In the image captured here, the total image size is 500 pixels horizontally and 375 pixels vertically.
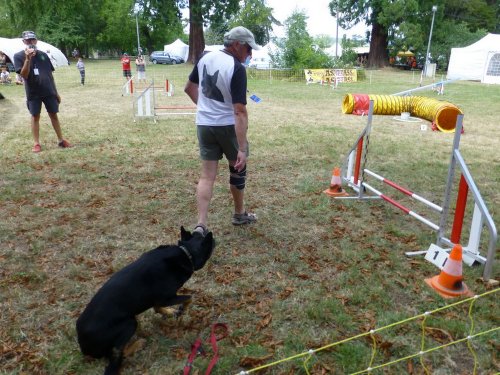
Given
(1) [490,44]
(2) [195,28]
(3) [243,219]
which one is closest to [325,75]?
(1) [490,44]

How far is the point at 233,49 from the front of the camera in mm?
3336

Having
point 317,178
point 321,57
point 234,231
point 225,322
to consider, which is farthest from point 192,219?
point 321,57

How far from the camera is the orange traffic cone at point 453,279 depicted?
9.75ft

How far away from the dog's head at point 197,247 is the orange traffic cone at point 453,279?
176 centimetres

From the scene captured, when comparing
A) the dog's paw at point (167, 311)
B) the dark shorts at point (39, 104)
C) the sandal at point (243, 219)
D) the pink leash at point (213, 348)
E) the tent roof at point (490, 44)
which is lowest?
the pink leash at point (213, 348)

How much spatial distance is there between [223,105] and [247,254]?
4.34 ft

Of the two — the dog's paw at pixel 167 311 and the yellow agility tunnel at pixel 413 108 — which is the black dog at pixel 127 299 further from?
the yellow agility tunnel at pixel 413 108

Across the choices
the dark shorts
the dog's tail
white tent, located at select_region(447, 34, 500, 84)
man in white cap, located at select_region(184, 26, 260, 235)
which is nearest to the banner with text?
white tent, located at select_region(447, 34, 500, 84)

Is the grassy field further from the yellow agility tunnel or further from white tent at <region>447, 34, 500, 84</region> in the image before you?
white tent at <region>447, 34, 500, 84</region>

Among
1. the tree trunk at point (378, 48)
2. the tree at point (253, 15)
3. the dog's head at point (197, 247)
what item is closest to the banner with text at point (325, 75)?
the tree trunk at point (378, 48)

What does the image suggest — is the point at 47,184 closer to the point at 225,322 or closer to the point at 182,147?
the point at 182,147

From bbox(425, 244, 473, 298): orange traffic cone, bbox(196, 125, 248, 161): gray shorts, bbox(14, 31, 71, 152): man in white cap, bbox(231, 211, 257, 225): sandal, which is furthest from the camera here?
bbox(14, 31, 71, 152): man in white cap

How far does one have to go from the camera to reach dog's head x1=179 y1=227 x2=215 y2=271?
8.61 feet

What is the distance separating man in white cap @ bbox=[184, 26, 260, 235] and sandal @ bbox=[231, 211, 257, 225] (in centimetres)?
42
